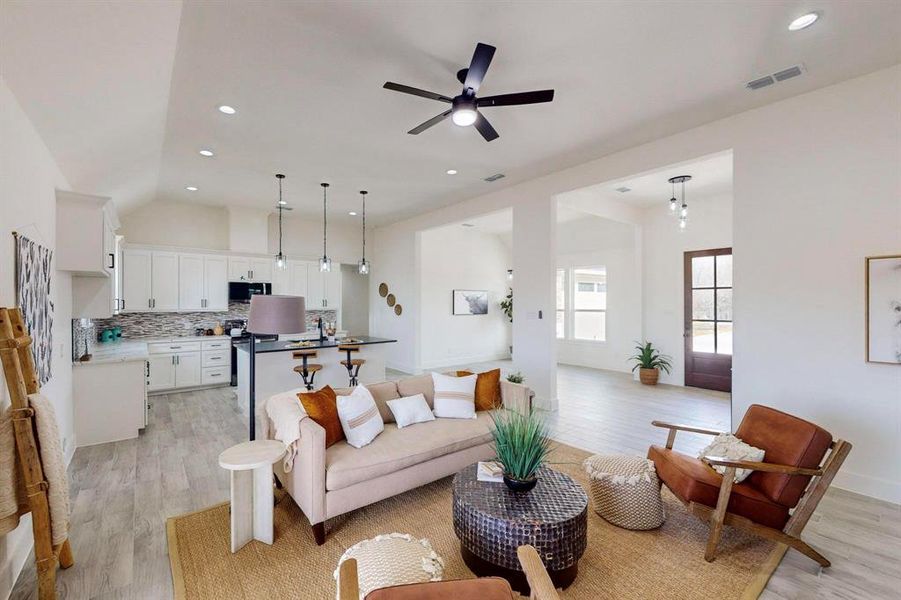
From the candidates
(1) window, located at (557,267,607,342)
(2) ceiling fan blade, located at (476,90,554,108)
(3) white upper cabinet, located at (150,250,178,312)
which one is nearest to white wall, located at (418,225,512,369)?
(1) window, located at (557,267,607,342)

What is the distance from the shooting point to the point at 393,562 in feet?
5.63

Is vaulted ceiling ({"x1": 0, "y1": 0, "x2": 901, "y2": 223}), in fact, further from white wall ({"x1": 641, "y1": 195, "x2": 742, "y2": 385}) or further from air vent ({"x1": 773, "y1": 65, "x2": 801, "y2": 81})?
white wall ({"x1": 641, "y1": 195, "x2": 742, "y2": 385})

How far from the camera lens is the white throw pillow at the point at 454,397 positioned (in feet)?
11.3

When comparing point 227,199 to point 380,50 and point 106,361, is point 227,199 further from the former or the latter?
point 380,50

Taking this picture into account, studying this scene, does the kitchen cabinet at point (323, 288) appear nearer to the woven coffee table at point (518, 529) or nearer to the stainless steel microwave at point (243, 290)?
the stainless steel microwave at point (243, 290)

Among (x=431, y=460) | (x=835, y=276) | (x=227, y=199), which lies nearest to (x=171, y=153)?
(x=227, y=199)

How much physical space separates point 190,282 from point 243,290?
81cm

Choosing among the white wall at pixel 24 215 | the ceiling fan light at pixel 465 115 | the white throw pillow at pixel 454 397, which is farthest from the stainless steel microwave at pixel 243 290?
the ceiling fan light at pixel 465 115

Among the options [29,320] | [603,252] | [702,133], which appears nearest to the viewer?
[29,320]

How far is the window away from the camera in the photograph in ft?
28.2

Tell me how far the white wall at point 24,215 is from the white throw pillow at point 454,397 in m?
2.64

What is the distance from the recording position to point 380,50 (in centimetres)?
266

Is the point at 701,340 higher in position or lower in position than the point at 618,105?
lower

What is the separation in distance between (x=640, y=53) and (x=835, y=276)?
7.80 ft
